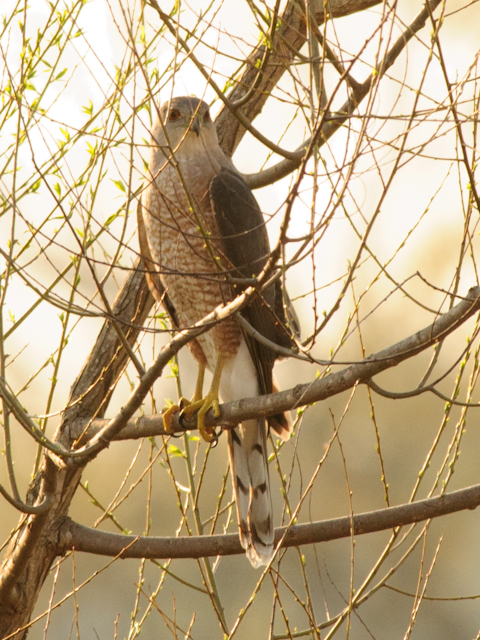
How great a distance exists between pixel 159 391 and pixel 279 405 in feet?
23.2

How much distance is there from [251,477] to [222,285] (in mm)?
905

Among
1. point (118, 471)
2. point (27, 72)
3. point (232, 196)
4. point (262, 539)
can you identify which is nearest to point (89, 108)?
point (27, 72)

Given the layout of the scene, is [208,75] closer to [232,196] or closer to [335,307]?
[335,307]

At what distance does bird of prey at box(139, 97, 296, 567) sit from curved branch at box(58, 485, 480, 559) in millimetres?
486

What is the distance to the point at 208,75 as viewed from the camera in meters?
2.45

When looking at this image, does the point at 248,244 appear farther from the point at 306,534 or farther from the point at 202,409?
the point at 306,534

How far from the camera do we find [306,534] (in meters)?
2.93

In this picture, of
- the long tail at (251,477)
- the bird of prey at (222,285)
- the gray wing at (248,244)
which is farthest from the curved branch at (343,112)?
the long tail at (251,477)

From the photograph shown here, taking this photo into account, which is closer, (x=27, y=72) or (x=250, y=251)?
(x=27, y=72)

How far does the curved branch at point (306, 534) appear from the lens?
276cm

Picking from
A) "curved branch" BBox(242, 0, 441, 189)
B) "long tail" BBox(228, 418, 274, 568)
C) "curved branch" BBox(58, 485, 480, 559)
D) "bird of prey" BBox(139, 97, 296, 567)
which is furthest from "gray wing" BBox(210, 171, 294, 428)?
"curved branch" BBox(58, 485, 480, 559)

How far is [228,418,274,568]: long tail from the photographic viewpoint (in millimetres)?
3535

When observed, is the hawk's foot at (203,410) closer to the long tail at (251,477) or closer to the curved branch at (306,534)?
the long tail at (251,477)

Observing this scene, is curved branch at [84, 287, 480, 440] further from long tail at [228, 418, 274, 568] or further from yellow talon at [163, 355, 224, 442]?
long tail at [228, 418, 274, 568]
